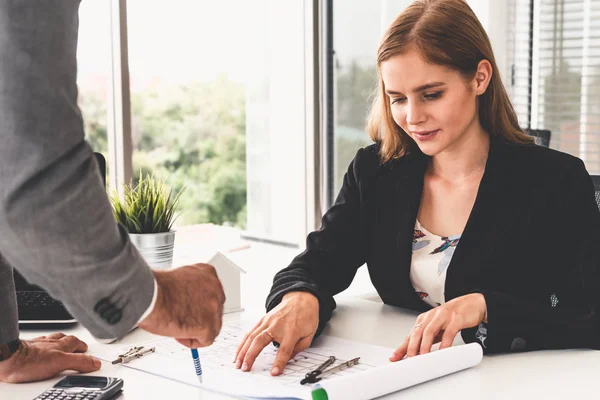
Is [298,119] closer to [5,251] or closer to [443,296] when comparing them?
[443,296]

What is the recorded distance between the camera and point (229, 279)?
1716 mm

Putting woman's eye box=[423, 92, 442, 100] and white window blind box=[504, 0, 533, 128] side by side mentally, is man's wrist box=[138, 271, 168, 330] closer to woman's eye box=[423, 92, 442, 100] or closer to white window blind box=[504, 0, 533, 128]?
woman's eye box=[423, 92, 442, 100]

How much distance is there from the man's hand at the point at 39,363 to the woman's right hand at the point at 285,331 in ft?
0.82

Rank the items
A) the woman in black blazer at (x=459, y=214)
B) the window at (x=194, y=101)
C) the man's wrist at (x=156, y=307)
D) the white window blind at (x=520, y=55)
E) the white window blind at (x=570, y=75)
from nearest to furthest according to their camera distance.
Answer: the man's wrist at (x=156, y=307) < the woman in black blazer at (x=459, y=214) < the white window blind at (x=570, y=75) < the white window blind at (x=520, y=55) < the window at (x=194, y=101)

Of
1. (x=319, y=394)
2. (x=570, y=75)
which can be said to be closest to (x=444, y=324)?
(x=319, y=394)

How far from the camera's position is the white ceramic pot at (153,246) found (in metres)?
1.73

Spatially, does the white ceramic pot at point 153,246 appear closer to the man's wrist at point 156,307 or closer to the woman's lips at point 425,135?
the woman's lips at point 425,135

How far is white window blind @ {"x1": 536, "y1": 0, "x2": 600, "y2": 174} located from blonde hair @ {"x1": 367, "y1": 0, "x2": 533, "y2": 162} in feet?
6.21

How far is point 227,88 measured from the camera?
9438mm

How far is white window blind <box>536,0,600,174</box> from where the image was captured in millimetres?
3471

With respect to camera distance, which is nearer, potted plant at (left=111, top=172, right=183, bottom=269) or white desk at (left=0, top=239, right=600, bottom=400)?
white desk at (left=0, top=239, right=600, bottom=400)

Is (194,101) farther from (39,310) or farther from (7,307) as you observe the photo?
(7,307)

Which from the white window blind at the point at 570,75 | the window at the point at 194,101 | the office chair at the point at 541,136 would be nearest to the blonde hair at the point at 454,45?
the office chair at the point at 541,136

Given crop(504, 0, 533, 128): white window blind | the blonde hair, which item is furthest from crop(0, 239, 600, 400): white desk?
crop(504, 0, 533, 128): white window blind
